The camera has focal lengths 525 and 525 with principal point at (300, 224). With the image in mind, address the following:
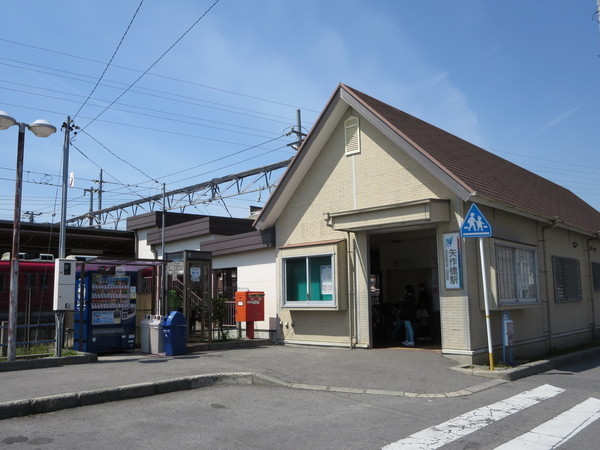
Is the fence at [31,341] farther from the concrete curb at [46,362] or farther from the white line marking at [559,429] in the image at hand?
the white line marking at [559,429]

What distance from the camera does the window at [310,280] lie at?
14.0 metres

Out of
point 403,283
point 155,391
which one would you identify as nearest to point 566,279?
point 403,283

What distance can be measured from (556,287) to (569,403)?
25.1 ft

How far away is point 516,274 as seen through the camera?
1260cm

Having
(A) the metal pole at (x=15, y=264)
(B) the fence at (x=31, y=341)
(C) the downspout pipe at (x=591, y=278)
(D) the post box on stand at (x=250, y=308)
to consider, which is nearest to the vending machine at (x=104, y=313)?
(B) the fence at (x=31, y=341)

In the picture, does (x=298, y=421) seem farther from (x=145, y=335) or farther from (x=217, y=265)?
(x=217, y=265)

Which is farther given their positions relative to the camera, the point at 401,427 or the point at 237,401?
the point at 237,401

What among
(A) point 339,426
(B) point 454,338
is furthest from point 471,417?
(B) point 454,338

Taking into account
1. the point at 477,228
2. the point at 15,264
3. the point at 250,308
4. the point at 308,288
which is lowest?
the point at 250,308

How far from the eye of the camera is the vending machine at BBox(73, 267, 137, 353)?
42.4 ft

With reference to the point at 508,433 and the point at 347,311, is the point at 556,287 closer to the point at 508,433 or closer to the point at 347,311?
the point at 347,311

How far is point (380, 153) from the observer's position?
13367 mm

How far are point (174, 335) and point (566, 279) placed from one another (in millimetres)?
11586

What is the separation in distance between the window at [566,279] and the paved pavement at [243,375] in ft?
14.5
